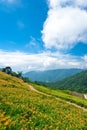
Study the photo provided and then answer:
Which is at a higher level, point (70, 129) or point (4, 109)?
point (4, 109)

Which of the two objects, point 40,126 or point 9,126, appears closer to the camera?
point 9,126

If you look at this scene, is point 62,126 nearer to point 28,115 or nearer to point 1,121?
point 28,115

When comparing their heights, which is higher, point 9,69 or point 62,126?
point 9,69

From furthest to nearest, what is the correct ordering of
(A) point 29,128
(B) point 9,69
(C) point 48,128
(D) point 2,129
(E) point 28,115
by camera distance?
(B) point 9,69, (E) point 28,115, (C) point 48,128, (A) point 29,128, (D) point 2,129

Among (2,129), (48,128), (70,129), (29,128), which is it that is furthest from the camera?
(70,129)

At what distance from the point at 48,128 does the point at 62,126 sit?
1.69m

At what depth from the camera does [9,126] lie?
1076 centimetres

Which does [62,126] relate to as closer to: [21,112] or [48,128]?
[48,128]

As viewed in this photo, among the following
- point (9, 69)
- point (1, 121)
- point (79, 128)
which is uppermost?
point (9, 69)

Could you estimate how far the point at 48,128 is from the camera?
1291cm

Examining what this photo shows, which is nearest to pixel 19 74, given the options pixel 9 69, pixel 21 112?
pixel 9 69

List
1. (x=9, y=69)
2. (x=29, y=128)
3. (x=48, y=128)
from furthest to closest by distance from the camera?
(x=9, y=69) → (x=48, y=128) → (x=29, y=128)

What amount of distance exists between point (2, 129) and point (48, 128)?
3.62 metres

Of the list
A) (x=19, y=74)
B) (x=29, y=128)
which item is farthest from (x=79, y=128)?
(x=19, y=74)
